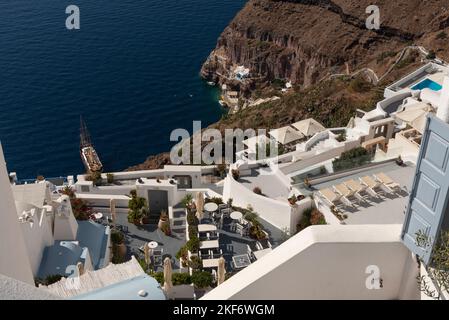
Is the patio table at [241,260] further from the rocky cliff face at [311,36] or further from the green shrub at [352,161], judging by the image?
the rocky cliff face at [311,36]

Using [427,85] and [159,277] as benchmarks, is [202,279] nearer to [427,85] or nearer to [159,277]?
[159,277]

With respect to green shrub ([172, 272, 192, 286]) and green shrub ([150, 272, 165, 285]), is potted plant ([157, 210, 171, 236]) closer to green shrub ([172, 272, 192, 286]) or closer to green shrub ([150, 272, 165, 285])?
green shrub ([150, 272, 165, 285])

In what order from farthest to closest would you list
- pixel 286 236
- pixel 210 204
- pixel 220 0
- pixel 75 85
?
pixel 220 0, pixel 75 85, pixel 210 204, pixel 286 236

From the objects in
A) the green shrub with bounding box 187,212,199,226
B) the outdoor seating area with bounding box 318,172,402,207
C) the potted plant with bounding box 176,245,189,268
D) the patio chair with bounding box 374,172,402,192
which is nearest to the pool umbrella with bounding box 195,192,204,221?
the green shrub with bounding box 187,212,199,226

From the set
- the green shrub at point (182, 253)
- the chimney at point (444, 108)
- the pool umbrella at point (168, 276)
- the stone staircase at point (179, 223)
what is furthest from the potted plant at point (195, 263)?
the chimney at point (444, 108)

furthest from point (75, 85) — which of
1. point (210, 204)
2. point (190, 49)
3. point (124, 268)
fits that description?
point (124, 268)

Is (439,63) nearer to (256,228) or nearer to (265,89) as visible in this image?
(256,228)
